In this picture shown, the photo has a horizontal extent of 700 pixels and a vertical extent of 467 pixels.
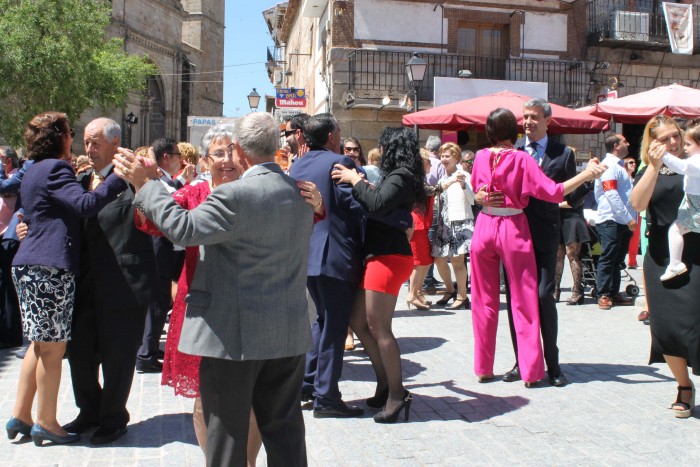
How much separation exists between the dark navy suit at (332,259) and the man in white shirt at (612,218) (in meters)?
5.50

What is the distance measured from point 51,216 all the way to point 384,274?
202cm

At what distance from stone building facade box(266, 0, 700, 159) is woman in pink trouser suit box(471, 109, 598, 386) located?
45.6ft

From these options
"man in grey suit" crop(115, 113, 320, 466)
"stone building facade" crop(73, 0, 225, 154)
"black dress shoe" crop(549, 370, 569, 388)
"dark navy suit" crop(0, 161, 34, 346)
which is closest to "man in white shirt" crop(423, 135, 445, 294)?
"black dress shoe" crop(549, 370, 569, 388)

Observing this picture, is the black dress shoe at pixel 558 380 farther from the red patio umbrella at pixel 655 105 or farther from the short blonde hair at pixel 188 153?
the red patio umbrella at pixel 655 105

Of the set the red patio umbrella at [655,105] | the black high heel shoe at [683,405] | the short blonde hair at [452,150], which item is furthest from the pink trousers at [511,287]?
the red patio umbrella at [655,105]

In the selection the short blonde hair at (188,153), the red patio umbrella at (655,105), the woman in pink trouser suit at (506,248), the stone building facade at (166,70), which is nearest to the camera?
the woman in pink trouser suit at (506,248)

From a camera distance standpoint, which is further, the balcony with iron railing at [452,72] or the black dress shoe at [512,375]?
the balcony with iron railing at [452,72]

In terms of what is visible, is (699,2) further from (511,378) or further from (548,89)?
(511,378)

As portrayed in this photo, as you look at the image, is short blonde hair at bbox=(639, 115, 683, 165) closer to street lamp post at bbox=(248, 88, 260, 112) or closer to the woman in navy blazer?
the woman in navy blazer

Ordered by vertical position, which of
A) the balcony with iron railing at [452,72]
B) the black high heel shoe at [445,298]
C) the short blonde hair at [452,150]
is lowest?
the black high heel shoe at [445,298]

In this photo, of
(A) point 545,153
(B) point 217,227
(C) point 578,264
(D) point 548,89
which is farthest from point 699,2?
(B) point 217,227

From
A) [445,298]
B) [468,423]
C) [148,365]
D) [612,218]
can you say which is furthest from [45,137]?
[612,218]

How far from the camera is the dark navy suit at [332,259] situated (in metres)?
4.91

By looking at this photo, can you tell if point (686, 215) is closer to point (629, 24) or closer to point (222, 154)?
point (222, 154)
